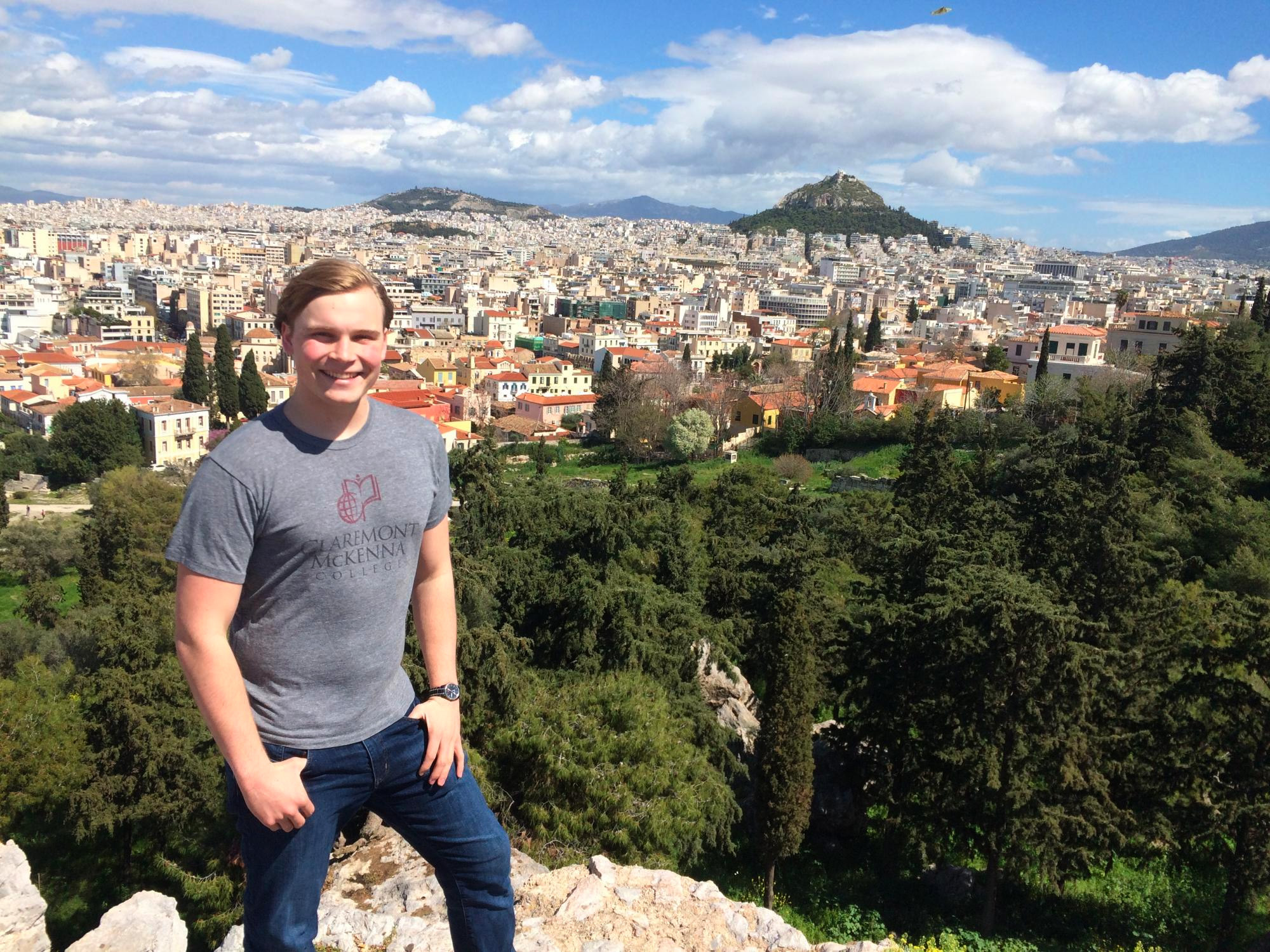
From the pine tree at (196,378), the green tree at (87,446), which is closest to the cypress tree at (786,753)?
the green tree at (87,446)

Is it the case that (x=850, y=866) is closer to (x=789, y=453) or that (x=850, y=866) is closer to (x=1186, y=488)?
(x=1186, y=488)

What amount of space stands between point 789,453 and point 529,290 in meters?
74.7

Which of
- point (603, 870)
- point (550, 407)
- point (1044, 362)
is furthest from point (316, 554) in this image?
point (550, 407)

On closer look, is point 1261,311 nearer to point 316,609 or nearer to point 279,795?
point 316,609

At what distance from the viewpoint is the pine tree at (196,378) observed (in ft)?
139

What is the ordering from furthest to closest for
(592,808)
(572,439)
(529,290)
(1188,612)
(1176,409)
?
(529,290)
(572,439)
(1176,409)
(1188,612)
(592,808)

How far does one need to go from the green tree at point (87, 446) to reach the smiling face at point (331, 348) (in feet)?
126

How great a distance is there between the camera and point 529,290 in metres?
103

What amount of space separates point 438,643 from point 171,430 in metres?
40.6

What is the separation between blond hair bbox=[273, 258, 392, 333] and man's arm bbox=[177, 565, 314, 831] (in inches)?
21.4

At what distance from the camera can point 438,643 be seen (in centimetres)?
223

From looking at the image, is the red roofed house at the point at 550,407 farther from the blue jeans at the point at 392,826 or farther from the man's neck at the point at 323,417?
the man's neck at the point at 323,417

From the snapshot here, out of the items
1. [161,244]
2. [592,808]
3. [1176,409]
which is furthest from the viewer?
[161,244]

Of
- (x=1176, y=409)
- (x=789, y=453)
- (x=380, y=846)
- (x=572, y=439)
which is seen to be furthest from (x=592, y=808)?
(x=572, y=439)
